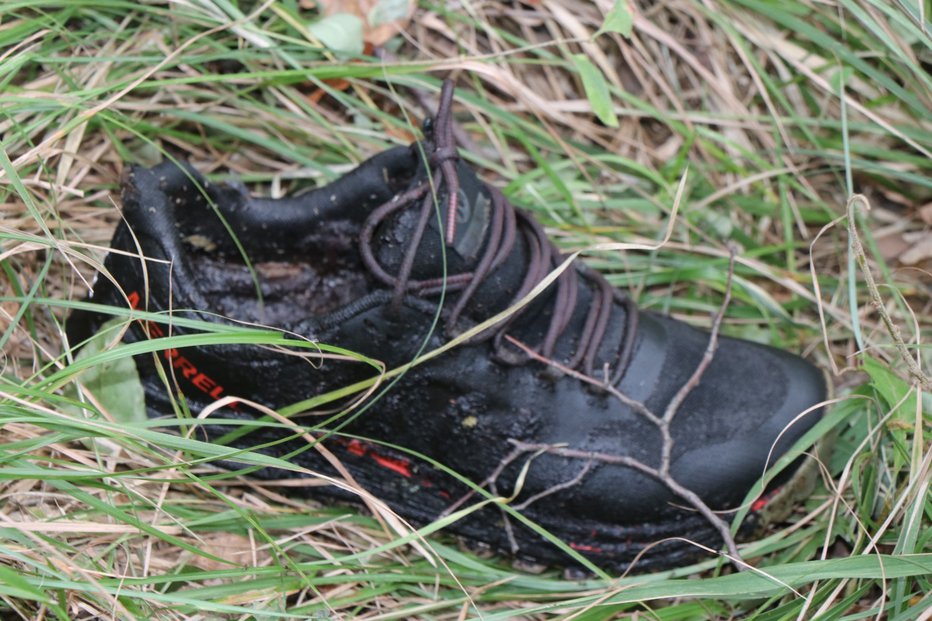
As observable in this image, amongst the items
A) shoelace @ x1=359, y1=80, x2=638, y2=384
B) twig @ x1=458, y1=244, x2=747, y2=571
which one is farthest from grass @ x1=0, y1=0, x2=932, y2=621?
shoelace @ x1=359, y1=80, x2=638, y2=384

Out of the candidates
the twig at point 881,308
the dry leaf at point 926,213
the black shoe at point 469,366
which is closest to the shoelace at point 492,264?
the black shoe at point 469,366

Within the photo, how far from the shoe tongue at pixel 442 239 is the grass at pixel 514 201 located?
0.86ft

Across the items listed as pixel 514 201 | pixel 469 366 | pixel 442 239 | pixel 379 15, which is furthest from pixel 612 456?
pixel 379 15

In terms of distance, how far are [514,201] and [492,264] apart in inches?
23.2

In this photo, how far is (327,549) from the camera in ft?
5.18

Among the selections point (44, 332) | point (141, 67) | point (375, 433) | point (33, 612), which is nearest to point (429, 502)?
point (375, 433)

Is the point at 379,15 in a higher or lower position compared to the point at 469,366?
higher

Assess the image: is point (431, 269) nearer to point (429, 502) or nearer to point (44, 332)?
point (429, 502)

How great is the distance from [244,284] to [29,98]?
1.55 ft

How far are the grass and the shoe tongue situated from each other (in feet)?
0.86

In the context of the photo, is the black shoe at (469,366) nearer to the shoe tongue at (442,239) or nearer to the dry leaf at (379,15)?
the shoe tongue at (442,239)

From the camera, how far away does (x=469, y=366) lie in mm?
1468

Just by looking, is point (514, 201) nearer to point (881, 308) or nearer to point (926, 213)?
point (881, 308)

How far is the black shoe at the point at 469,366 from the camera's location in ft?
4.69
